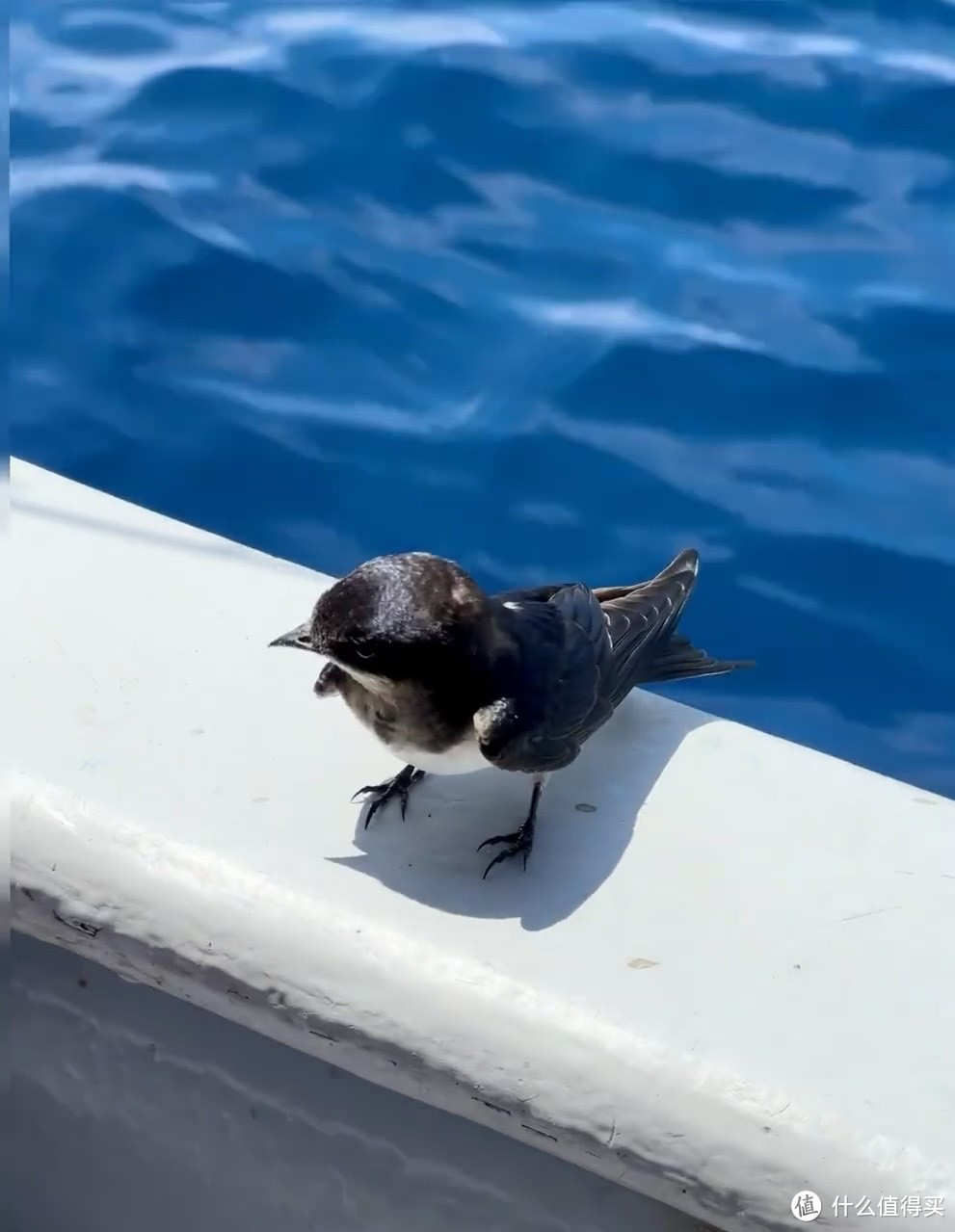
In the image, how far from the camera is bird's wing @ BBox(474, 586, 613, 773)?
194 centimetres

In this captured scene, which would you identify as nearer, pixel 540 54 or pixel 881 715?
pixel 881 715

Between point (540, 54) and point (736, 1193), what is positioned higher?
point (540, 54)

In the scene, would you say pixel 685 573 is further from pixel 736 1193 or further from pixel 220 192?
pixel 220 192

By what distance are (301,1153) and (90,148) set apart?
5.28 m

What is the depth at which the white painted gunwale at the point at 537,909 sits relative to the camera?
1.49 meters

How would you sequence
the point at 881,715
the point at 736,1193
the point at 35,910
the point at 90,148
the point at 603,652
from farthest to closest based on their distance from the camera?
the point at 90,148, the point at 881,715, the point at 603,652, the point at 35,910, the point at 736,1193

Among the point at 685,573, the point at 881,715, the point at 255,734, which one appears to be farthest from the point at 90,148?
the point at 255,734

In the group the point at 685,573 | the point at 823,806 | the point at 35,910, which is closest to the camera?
the point at 35,910

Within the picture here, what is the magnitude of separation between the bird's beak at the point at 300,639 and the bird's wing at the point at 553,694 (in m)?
0.23

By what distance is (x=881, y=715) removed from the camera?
4.37m

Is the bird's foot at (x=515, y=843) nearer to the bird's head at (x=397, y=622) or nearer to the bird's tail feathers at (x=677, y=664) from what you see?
the bird's head at (x=397, y=622)
